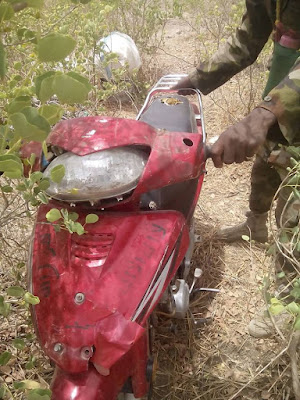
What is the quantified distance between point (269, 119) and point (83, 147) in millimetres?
630

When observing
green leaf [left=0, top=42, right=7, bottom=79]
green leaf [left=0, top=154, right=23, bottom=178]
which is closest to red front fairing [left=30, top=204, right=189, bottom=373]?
green leaf [left=0, top=154, right=23, bottom=178]

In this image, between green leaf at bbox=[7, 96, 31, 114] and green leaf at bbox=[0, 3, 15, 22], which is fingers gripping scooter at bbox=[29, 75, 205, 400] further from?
green leaf at bbox=[0, 3, 15, 22]

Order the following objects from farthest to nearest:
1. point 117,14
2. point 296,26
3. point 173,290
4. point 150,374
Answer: point 117,14 → point 296,26 → point 173,290 → point 150,374

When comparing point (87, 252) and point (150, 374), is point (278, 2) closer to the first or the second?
point (87, 252)

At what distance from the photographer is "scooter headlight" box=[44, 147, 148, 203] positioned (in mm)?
1054

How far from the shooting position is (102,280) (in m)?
1.08

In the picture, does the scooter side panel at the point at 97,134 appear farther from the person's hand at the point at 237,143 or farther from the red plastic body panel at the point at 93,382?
the red plastic body panel at the point at 93,382

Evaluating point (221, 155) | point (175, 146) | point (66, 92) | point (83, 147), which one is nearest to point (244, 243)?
point (221, 155)

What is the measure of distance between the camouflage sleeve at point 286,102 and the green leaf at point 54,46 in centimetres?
86

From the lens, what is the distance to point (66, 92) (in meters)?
0.72

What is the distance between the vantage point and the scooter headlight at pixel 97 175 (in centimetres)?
105

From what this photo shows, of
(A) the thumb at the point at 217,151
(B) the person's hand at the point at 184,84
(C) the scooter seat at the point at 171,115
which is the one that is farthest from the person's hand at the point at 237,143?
(B) the person's hand at the point at 184,84

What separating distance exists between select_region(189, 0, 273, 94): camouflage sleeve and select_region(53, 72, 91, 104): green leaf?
139 cm

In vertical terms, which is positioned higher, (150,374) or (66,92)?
(66,92)
